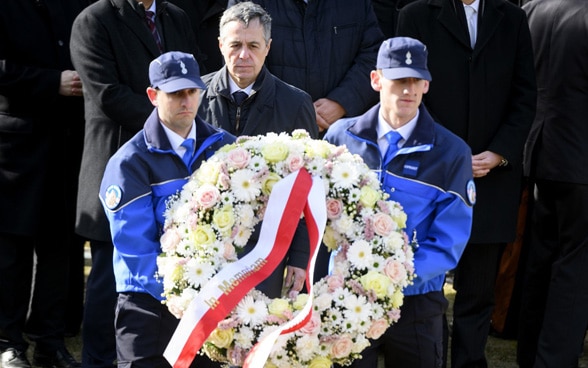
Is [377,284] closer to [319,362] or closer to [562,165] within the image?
[319,362]

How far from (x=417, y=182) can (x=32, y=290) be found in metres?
3.24

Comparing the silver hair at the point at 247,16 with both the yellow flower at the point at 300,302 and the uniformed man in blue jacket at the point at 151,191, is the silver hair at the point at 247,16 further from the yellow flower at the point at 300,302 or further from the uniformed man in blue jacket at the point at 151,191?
the yellow flower at the point at 300,302

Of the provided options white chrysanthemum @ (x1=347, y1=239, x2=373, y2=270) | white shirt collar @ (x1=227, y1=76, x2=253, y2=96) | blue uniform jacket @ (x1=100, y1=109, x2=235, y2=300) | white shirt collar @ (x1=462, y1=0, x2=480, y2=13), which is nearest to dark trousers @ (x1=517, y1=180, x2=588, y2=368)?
white shirt collar @ (x1=462, y1=0, x2=480, y2=13)

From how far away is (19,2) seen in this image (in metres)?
6.87

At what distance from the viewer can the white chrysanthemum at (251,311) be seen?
4.46m

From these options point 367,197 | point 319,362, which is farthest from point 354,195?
point 319,362

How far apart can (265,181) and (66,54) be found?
9.09 ft

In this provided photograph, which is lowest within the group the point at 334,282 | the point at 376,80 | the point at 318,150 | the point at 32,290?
the point at 32,290

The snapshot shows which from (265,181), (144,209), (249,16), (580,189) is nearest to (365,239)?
(265,181)

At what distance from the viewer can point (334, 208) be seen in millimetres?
4684

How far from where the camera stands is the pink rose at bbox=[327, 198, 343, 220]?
4680 mm

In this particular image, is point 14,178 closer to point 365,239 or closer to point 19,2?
point 19,2

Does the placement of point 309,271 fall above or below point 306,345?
above

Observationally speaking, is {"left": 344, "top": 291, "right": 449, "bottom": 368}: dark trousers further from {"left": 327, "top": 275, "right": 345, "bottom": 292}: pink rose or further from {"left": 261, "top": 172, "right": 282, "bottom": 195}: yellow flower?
{"left": 261, "top": 172, "right": 282, "bottom": 195}: yellow flower
